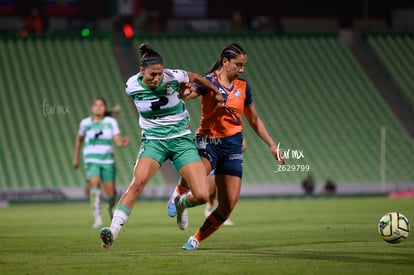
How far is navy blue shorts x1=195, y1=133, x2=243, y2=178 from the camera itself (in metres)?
11.6

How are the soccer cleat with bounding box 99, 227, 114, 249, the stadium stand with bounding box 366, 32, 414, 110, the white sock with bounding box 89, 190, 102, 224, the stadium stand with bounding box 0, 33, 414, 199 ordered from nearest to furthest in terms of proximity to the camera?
the soccer cleat with bounding box 99, 227, 114, 249
the white sock with bounding box 89, 190, 102, 224
the stadium stand with bounding box 0, 33, 414, 199
the stadium stand with bounding box 366, 32, 414, 110

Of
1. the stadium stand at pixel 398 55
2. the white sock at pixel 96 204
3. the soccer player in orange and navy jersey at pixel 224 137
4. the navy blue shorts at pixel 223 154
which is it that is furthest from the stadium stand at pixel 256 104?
the navy blue shorts at pixel 223 154

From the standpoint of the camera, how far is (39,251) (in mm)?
11758

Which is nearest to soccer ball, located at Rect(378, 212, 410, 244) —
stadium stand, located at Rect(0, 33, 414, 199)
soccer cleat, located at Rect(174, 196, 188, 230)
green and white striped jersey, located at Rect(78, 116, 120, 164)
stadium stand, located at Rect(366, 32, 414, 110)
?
soccer cleat, located at Rect(174, 196, 188, 230)

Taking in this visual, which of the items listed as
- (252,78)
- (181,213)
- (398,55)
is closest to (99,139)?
(181,213)

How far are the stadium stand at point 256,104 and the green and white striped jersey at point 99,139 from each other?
13810 mm

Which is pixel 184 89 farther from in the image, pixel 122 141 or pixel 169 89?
pixel 122 141

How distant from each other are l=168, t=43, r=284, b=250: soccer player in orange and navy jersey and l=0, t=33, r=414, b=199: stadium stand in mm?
21017

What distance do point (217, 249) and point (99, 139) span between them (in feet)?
24.7

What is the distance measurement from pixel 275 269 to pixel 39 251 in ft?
12.6

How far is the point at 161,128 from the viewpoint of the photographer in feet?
36.6

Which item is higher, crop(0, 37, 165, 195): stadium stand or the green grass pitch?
crop(0, 37, 165, 195): stadium stand

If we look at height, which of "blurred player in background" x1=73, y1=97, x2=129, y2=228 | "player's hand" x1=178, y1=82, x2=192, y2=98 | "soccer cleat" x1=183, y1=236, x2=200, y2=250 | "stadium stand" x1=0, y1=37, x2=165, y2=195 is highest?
"stadium stand" x1=0, y1=37, x2=165, y2=195

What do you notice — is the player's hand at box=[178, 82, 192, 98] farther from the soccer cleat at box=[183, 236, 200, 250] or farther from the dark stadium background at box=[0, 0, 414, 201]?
the dark stadium background at box=[0, 0, 414, 201]
